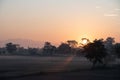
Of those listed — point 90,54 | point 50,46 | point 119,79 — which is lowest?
point 119,79

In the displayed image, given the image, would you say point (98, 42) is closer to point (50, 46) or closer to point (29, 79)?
point (29, 79)

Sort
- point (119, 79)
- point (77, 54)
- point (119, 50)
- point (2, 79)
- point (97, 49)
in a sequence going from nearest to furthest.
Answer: point (2, 79), point (119, 79), point (97, 49), point (119, 50), point (77, 54)

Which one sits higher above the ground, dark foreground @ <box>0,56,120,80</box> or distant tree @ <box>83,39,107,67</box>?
distant tree @ <box>83,39,107,67</box>

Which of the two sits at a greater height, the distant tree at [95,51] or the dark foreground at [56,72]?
the distant tree at [95,51]

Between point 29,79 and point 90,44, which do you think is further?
point 90,44

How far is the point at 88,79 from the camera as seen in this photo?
43.3 m

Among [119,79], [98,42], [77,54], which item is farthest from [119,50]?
[77,54]

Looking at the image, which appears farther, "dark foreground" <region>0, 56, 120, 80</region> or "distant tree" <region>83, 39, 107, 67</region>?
"distant tree" <region>83, 39, 107, 67</region>

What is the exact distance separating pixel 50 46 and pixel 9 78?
157 metres

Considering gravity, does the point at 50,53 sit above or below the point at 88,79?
above

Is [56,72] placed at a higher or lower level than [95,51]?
lower

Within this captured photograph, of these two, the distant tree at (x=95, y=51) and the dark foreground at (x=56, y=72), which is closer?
the dark foreground at (x=56, y=72)

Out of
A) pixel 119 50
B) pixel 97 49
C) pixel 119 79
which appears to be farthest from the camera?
pixel 119 50

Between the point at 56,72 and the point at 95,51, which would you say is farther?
the point at 95,51
